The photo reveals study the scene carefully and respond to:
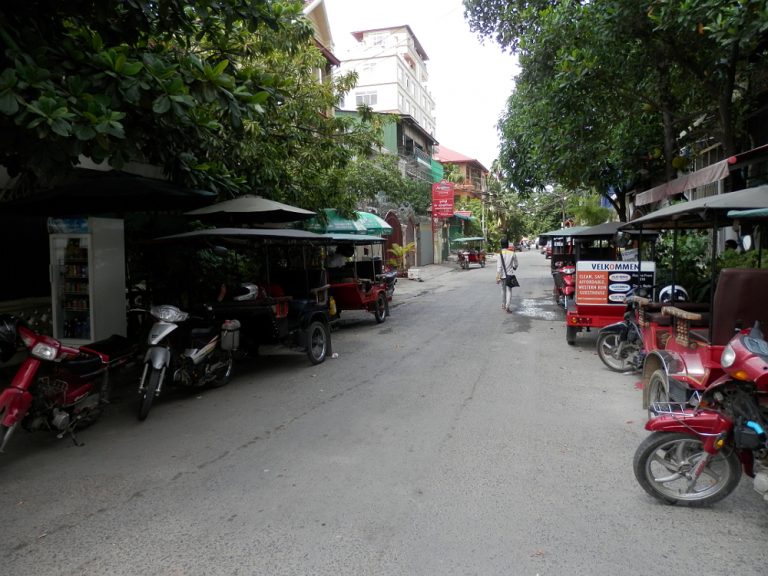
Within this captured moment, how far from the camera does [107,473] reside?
180 inches

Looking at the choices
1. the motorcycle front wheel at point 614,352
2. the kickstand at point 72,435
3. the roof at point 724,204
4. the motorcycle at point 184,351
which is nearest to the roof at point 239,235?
the motorcycle at point 184,351

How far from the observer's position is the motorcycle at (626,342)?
7.65m

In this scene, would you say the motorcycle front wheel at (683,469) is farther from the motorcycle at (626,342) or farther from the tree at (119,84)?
the tree at (119,84)

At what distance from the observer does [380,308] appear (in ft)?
45.5

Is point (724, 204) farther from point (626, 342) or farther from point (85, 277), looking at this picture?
point (85, 277)

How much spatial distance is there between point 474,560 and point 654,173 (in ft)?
52.5

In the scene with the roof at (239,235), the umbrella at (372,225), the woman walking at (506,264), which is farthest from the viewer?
the umbrella at (372,225)

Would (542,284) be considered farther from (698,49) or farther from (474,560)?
(474,560)

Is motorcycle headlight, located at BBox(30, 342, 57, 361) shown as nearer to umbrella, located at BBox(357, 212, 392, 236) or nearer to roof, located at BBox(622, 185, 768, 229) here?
roof, located at BBox(622, 185, 768, 229)

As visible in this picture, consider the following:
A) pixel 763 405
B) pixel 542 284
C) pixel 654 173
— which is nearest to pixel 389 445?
pixel 763 405

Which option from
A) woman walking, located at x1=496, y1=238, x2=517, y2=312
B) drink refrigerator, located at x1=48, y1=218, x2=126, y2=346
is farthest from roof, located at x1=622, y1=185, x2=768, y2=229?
woman walking, located at x1=496, y1=238, x2=517, y2=312

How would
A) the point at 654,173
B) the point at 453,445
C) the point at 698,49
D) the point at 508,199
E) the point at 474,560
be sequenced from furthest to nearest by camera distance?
the point at 508,199
the point at 654,173
the point at 698,49
the point at 453,445
the point at 474,560

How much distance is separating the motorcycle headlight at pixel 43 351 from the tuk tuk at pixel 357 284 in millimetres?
7374

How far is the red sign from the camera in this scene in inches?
1304
